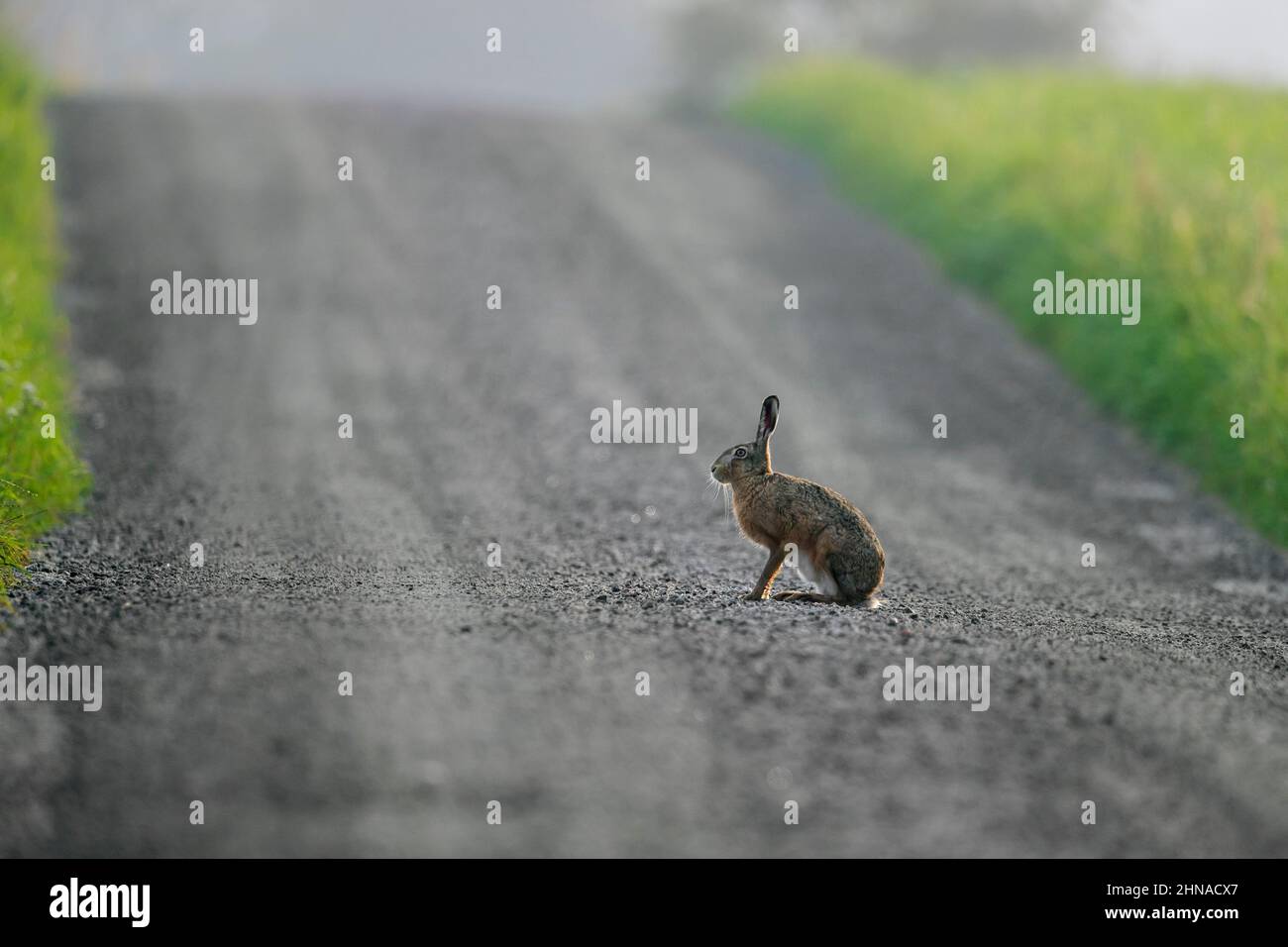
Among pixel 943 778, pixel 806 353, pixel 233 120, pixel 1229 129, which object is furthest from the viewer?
pixel 233 120

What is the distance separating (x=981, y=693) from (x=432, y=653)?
8.03 ft

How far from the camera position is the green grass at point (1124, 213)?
1062cm

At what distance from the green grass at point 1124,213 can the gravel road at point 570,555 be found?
0.50m

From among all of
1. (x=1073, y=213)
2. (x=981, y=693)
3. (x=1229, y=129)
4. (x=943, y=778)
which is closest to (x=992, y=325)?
(x=1073, y=213)

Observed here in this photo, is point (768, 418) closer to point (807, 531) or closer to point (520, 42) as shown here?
point (807, 531)

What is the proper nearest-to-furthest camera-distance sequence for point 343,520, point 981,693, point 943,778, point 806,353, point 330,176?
point 943,778
point 981,693
point 343,520
point 806,353
point 330,176

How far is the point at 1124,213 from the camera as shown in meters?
13.7

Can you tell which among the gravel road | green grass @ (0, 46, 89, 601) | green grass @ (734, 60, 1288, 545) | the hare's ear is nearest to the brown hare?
the hare's ear

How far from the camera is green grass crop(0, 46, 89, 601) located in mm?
7691

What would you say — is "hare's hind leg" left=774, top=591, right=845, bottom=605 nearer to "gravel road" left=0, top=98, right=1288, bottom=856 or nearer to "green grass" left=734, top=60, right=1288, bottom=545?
"gravel road" left=0, top=98, right=1288, bottom=856

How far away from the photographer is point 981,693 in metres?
5.44

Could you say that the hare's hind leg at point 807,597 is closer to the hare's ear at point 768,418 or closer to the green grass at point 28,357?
the hare's ear at point 768,418
